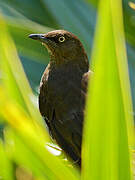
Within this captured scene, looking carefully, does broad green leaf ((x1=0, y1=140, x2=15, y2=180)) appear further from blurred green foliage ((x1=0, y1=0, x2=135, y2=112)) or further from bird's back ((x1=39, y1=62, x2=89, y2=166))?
blurred green foliage ((x1=0, y1=0, x2=135, y2=112))

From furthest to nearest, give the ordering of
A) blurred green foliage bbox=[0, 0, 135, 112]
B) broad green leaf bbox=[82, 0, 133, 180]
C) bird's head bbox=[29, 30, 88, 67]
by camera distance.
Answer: bird's head bbox=[29, 30, 88, 67] < blurred green foliage bbox=[0, 0, 135, 112] < broad green leaf bbox=[82, 0, 133, 180]

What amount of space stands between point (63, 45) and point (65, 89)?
0.44 m

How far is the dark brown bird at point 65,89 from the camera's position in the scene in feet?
9.91

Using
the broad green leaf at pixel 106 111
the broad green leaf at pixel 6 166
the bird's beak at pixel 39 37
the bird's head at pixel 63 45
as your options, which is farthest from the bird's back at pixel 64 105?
the broad green leaf at pixel 106 111

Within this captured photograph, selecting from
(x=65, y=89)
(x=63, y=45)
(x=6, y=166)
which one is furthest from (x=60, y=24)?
(x=6, y=166)

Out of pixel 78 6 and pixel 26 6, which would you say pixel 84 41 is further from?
pixel 26 6

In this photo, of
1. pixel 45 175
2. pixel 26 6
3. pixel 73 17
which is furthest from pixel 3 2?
pixel 45 175

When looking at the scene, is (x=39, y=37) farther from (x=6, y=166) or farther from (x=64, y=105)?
(x=6, y=166)

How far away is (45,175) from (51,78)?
2.73 metres

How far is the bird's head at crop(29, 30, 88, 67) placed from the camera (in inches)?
139

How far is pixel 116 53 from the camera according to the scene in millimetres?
907

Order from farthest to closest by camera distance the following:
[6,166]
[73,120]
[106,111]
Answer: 1. [73,120]
2. [6,166]
3. [106,111]

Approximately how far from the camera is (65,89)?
3.45 meters

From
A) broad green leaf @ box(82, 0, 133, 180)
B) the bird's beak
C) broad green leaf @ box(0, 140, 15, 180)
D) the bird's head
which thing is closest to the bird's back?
the bird's head
